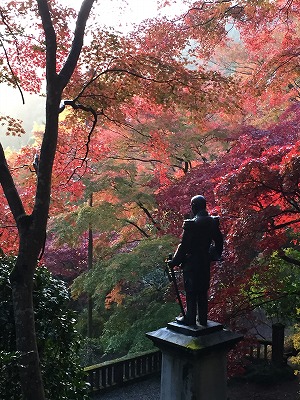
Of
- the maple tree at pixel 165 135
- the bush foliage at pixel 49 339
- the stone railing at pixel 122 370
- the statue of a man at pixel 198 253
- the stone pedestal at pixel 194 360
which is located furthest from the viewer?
the stone railing at pixel 122 370

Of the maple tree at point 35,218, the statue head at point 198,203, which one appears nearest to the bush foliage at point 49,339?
the maple tree at point 35,218

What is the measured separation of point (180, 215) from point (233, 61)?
8513mm

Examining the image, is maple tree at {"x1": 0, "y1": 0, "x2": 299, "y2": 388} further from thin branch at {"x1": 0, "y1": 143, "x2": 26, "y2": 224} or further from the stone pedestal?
the stone pedestal

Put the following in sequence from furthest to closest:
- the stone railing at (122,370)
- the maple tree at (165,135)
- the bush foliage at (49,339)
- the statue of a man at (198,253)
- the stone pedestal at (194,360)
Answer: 1. the stone railing at (122,370)
2. the maple tree at (165,135)
3. the bush foliage at (49,339)
4. the statue of a man at (198,253)
5. the stone pedestal at (194,360)

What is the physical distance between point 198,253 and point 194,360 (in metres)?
1.07

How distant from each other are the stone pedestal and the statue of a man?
0.17 m

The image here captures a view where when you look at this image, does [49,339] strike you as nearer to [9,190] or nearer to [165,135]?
[9,190]

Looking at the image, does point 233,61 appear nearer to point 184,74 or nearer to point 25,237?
point 184,74

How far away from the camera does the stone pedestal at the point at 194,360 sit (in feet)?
13.4

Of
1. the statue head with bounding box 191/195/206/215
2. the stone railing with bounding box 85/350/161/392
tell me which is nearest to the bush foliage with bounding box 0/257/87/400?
the statue head with bounding box 191/195/206/215

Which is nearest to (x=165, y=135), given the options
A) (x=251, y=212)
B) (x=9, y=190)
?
(x=251, y=212)

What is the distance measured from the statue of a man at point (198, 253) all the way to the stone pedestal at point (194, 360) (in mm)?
175

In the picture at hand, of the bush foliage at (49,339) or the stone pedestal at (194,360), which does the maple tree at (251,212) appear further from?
the bush foliage at (49,339)

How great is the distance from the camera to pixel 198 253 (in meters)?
4.28
